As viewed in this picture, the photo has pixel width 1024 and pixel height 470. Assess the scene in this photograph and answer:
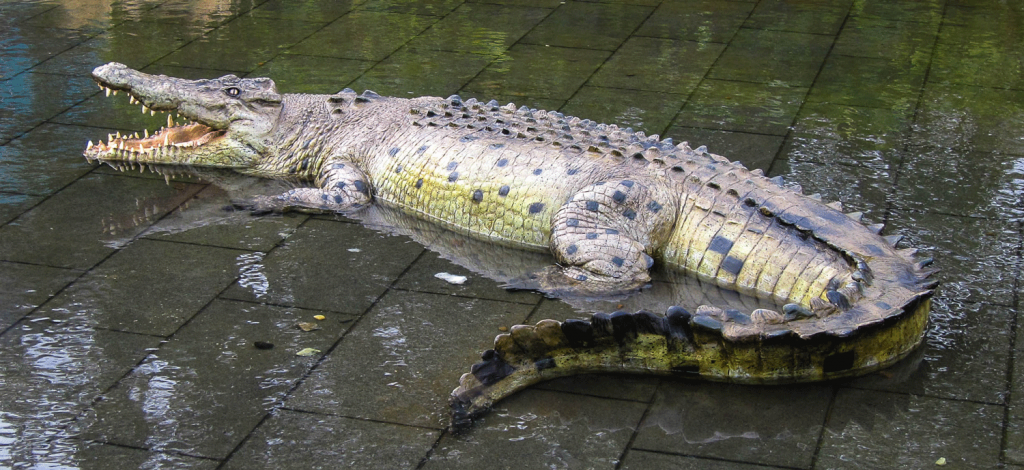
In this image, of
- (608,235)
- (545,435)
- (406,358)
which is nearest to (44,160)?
(406,358)

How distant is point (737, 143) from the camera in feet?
23.5

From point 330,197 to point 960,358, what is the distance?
3496 mm

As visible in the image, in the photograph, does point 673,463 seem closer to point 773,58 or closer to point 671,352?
point 671,352

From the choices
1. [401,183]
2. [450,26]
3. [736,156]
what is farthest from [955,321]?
[450,26]

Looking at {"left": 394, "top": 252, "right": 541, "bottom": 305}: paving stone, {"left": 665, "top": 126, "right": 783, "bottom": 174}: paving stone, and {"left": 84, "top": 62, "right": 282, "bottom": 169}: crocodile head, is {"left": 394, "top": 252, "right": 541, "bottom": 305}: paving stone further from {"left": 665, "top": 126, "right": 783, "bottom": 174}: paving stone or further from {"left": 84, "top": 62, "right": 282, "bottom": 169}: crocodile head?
{"left": 665, "top": 126, "right": 783, "bottom": 174}: paving stone

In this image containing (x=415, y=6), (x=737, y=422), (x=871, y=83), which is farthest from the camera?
(x=415, y=6)

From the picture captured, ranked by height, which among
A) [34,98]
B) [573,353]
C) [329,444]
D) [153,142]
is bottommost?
[34,98]

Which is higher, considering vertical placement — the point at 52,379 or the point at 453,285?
the point at 52,379

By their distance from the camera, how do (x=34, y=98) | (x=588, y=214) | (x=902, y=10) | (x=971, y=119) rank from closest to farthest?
(x=588, y=214)
(x=971, y=119)
(x=34, y=98)
(x=902, y=10)

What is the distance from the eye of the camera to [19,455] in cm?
407

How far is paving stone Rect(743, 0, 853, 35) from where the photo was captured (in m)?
9.50

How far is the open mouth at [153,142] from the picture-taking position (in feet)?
22.3

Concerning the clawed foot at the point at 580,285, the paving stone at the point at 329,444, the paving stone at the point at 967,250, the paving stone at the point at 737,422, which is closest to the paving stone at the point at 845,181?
→ the paving stone at the point at 967,250

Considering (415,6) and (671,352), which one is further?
(415,6)
